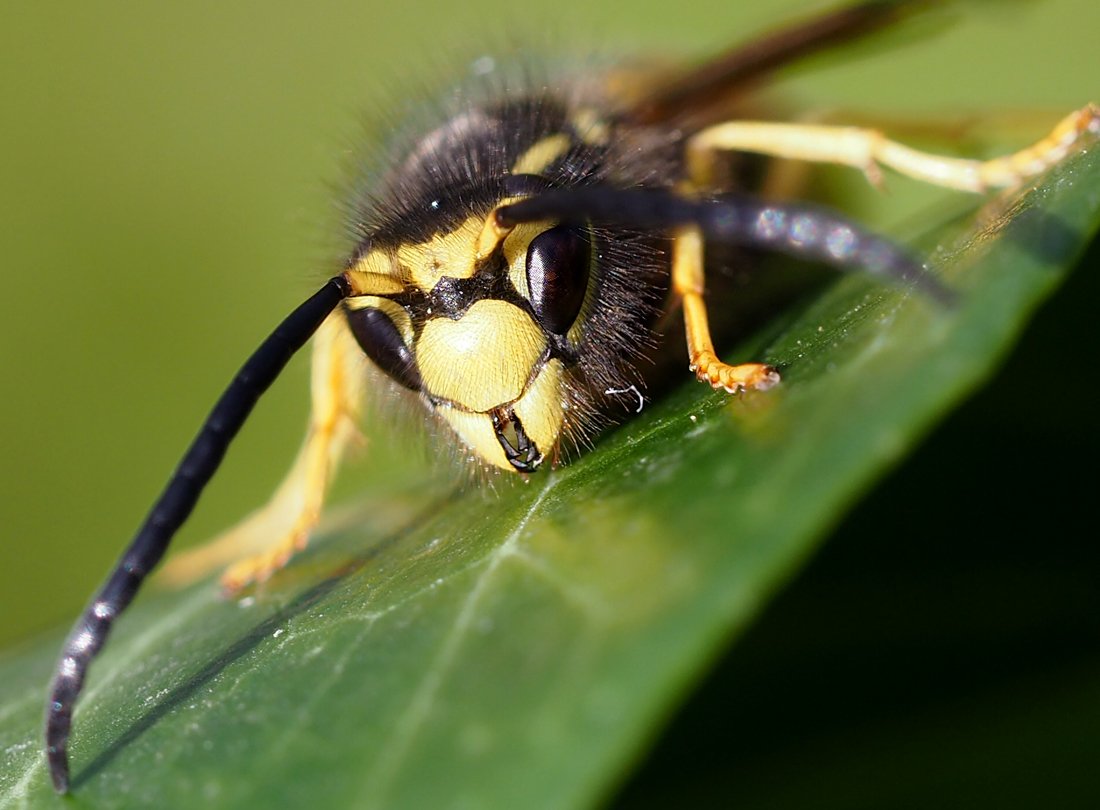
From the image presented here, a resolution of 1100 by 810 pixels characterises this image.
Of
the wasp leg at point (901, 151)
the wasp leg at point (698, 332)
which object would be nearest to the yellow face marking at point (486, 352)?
the wasp leg at point (698, 332)

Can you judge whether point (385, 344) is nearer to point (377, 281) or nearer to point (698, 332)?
point (377, 281)

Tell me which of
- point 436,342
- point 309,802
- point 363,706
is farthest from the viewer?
point 436,342

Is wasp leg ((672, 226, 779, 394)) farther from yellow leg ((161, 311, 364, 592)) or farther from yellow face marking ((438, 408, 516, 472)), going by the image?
yellow leg ((161, 311, 364, 592))

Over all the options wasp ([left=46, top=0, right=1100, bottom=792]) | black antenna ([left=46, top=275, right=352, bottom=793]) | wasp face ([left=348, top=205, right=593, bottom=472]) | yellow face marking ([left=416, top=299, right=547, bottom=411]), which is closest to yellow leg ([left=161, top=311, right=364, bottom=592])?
wasp ([left=46, top=0, right=1100, bottom=792])

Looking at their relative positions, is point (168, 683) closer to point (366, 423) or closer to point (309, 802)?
point (309, 802)

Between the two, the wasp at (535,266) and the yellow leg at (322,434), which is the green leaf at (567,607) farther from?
the yellow leg at (322,434)

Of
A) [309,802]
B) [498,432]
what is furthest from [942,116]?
[309,802]
